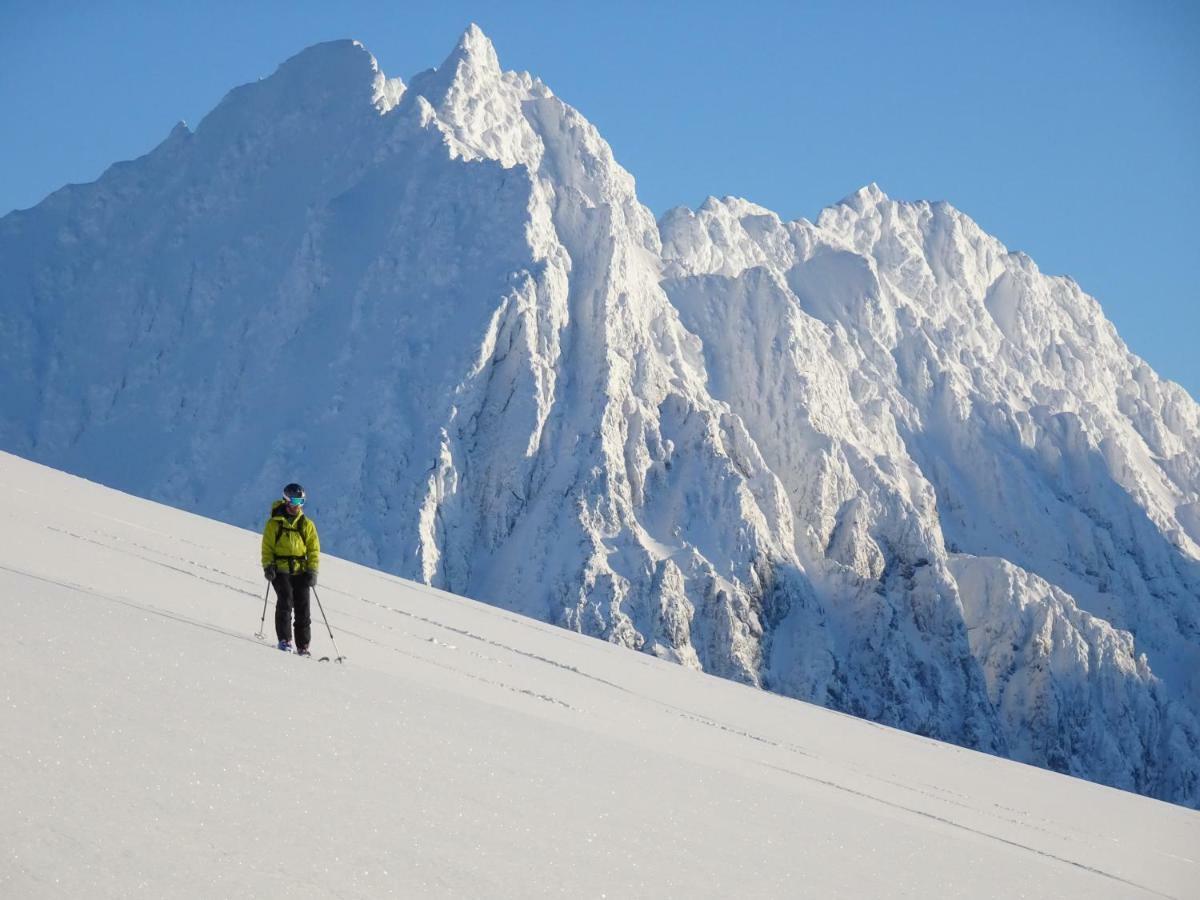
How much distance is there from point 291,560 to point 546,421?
7497 cm

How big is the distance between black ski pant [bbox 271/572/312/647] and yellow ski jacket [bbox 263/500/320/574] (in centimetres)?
14

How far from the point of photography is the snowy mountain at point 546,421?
271 feet

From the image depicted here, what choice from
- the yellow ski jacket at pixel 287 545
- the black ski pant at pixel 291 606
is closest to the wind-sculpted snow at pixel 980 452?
the yellow ski jacket at pixel 287 545

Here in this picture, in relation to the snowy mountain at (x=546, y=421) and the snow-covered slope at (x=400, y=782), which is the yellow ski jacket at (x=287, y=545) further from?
the snowy mountain at (x=546, y=421)

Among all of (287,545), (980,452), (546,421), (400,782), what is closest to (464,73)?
(546,421)

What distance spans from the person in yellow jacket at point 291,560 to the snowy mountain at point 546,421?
2501 inches

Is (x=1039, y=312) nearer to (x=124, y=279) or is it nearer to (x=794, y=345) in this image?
(x=794, y=345)

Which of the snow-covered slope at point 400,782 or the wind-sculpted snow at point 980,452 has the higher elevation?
the wind-sculpted snow at point 980,452

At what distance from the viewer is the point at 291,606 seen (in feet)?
41.4

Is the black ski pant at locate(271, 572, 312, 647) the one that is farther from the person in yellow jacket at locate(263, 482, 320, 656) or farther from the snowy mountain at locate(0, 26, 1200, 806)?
the snowy mountain at locate(0, 26, 1200, 806)

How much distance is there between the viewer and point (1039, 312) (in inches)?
6201

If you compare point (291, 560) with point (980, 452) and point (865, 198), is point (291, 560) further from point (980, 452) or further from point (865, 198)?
point (865, 198)

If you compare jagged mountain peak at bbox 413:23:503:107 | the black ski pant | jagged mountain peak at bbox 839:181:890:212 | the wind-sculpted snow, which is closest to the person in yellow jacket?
the black ski pant

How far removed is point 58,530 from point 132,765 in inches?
447
